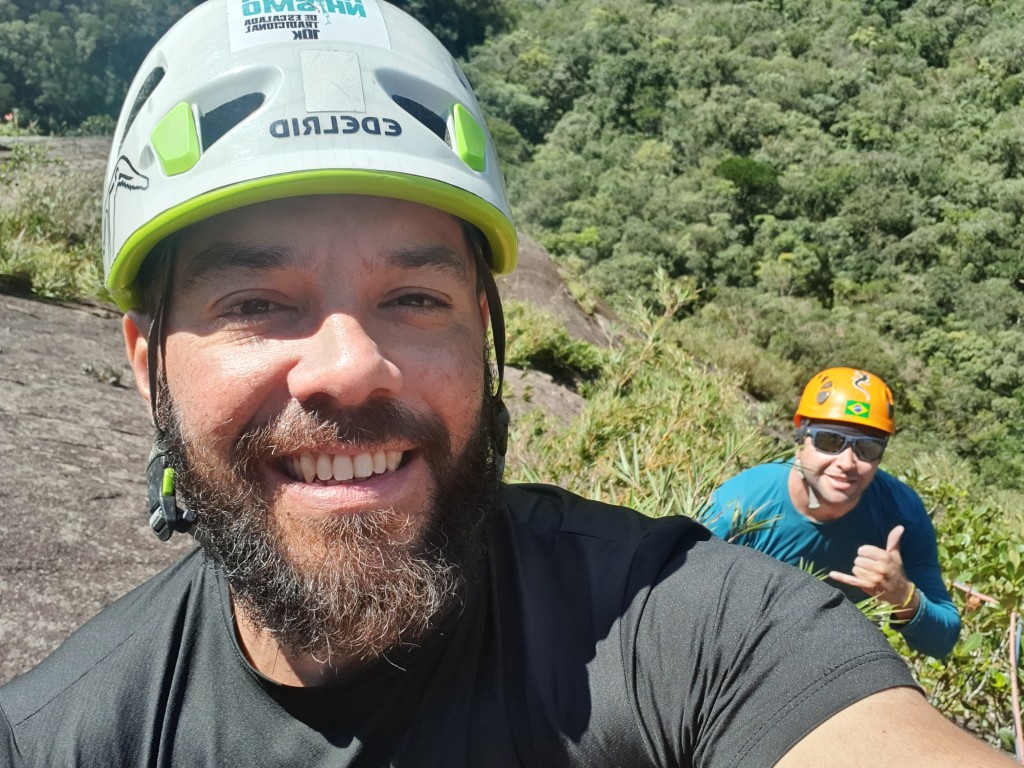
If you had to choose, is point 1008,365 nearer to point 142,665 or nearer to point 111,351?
point 111,351

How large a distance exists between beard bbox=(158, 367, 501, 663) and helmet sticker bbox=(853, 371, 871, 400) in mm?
3118

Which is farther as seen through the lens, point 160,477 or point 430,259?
point 160,477

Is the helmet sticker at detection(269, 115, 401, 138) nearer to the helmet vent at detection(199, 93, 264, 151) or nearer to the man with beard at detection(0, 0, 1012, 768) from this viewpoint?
the man with beard at detection(0, 0, 1012, 768)

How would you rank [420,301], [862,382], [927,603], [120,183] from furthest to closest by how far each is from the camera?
[862,382] → [927,603] → [120,183] → [420,301]

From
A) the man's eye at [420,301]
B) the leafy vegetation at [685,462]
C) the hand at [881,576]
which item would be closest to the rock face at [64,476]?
the leafy vegetation at [685,462]

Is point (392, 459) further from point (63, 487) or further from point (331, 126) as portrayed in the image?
point (63, 487)

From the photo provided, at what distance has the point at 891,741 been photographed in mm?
1141

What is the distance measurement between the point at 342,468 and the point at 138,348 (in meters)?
0.77

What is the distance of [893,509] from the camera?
376cm

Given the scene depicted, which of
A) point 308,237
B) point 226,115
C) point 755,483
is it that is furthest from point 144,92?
point 755,483

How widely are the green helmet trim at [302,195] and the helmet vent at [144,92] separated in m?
0.37

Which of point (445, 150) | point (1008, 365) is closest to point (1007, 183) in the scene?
point (1008, 365)

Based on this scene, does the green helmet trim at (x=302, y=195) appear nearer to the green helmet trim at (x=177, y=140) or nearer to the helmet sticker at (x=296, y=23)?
the green helmet trim at (x=177, y=140)

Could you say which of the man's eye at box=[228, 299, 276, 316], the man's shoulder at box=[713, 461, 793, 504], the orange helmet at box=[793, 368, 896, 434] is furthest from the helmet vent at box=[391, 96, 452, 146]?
the orange helmet at box=[793, 368, 896, 434]
